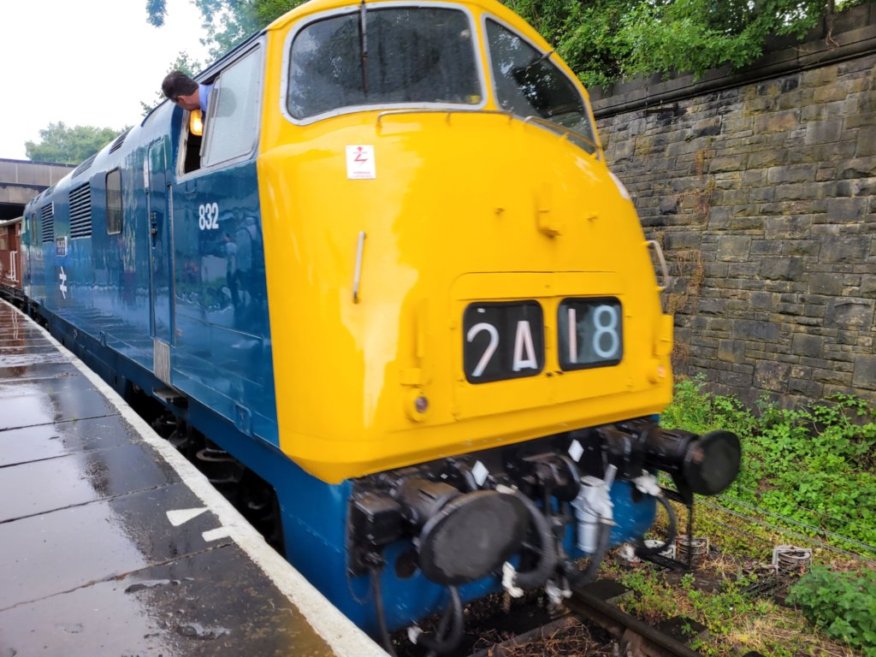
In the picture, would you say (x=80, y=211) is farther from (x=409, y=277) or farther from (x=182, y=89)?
(x=409, y=277)

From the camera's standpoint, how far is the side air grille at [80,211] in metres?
6.42

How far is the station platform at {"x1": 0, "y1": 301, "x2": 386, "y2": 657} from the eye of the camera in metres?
2.11

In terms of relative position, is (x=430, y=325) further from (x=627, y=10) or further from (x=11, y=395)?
(x=627, y=10)

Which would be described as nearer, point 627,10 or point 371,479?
point 371,479

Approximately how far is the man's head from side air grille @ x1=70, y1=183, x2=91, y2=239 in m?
3.76

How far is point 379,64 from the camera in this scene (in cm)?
277

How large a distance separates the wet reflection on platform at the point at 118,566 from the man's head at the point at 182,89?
2.10 metres

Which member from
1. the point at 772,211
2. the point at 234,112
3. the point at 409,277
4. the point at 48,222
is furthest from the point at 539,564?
Result: the point at 48,222

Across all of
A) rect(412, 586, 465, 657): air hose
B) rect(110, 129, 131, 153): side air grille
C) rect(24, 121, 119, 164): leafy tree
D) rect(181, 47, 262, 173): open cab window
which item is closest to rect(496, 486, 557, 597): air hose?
rect(412, 586, 465, 657): air hose

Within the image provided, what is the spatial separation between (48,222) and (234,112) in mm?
7766

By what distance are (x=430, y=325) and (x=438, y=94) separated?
3.83 feet

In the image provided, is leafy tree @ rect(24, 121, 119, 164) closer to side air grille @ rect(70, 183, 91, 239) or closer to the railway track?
side air grille @ rect(70, 183, 91, 239)

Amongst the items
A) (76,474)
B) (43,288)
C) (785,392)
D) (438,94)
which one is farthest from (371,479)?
(43,288)

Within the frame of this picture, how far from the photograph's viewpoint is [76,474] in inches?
144
